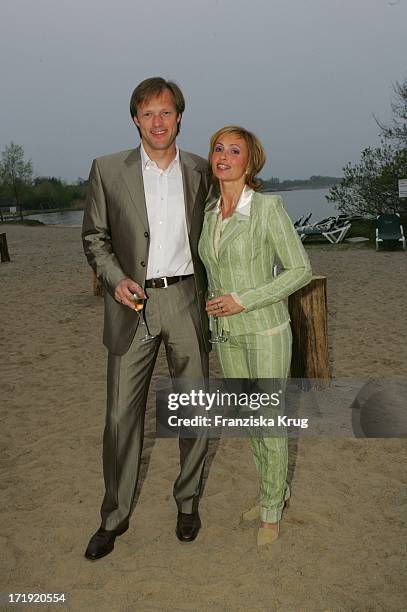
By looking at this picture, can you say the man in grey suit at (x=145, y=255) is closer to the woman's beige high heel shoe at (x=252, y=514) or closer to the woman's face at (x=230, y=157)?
the woman's face at (x=230, y=157)

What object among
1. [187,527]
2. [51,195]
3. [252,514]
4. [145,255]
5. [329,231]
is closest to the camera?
[145,255]

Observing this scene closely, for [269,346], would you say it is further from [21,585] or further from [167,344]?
[21,585]

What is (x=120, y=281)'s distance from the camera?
2.69 m

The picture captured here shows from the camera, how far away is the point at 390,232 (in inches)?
697

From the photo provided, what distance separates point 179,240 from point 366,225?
22780 millimetres

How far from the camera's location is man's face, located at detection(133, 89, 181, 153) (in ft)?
8.80

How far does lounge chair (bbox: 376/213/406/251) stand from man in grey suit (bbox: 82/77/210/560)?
15.7 metres

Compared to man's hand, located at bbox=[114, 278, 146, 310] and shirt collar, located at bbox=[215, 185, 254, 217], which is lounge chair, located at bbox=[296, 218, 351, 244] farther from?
man's hand, located at bbox=[114, 278, 146, 310]

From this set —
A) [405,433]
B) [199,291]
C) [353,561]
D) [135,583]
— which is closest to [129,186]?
[199,291]

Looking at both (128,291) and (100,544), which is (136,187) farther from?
(100,544)

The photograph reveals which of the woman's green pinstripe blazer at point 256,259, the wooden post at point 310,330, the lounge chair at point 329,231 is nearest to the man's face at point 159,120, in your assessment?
the woman's green pinstripe blazer at point 256,259

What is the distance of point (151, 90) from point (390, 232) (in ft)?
53.1

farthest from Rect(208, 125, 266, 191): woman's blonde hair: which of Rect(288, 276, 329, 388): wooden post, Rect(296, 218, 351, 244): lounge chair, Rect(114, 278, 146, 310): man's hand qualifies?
Rect(296, 218, 351, 244): lounge chair

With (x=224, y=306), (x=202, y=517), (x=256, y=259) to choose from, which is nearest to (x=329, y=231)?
(x=202, y=517)
